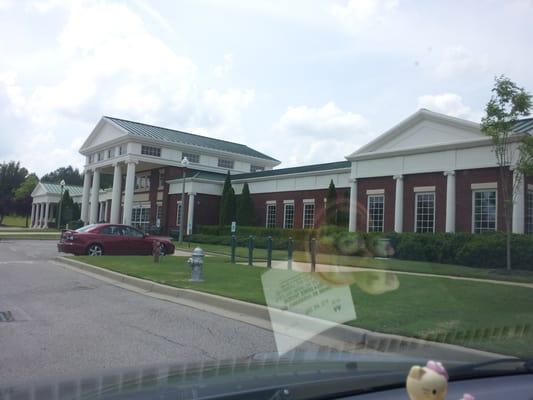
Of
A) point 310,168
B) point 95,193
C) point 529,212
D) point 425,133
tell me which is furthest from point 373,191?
point 95,193

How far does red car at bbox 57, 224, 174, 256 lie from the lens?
20641mm

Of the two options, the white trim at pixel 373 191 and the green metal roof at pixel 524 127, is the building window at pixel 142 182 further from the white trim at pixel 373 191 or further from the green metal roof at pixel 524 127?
the green metal roof at pixel 524 127

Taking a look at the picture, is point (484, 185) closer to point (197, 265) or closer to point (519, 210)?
point (519, 210)

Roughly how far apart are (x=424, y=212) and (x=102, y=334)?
2057 cm

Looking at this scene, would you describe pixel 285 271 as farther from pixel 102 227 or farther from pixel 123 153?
pixel 123 153

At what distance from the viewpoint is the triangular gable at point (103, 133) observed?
49.7 metres

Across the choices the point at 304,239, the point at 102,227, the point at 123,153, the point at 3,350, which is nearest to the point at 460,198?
the point at 304,239

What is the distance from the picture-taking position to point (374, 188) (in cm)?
2767

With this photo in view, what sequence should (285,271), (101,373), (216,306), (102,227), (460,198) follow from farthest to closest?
(460,198) < (102,227) < (285,271) < (216,306) < (101,373)

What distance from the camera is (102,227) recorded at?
71.1 ft

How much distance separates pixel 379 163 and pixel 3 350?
904 inches

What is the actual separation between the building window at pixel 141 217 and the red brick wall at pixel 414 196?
95.4ft

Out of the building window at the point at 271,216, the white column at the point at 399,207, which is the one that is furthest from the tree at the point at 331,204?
the building window at the point at 271,216

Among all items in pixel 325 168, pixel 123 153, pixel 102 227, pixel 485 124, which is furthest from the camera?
pixel 123 153
